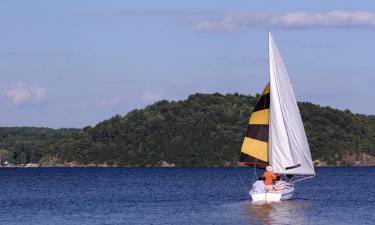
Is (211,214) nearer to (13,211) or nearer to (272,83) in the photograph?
(272,83)

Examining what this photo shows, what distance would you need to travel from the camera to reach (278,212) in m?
57.7

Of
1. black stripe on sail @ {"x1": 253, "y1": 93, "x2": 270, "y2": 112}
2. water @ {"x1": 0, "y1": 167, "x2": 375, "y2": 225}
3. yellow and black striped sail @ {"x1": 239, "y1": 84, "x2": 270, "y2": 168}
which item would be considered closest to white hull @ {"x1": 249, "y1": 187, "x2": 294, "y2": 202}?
water @ {"x1": 0, "y1": 167, "x2": 375, "y2": 225}

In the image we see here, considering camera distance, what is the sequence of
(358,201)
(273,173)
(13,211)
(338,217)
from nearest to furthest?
(338,217), (273,173), (13,211), (358,201)

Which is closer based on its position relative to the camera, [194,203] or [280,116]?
[280,116]

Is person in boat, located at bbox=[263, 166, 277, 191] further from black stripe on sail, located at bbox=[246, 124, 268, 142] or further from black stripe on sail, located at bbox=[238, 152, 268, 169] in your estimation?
black stripe on sail, located at bbox=[246, 124, 268, 142]

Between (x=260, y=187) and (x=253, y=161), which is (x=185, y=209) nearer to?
(x=253, y=161)

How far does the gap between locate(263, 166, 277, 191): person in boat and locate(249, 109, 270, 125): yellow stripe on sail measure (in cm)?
350

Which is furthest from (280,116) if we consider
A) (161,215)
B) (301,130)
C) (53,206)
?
(53,206)

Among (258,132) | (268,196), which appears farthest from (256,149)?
(268,196)

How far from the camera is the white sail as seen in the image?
63.1 m

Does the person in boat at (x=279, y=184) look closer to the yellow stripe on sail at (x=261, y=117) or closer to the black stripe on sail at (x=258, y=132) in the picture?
the black stripe on sail at (x=258, y=132)

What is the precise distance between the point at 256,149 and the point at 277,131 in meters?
1.88

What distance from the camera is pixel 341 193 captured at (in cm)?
8388

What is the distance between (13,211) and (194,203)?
43.8 feet
